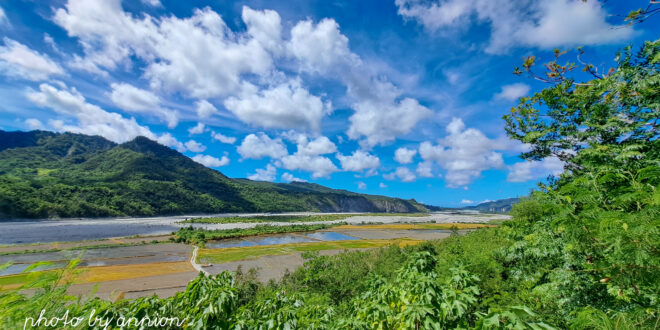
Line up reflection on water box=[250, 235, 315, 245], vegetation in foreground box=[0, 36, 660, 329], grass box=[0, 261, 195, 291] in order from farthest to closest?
reflection on water box=[250, 235, 315, 245] → grass box=[0, 261, 195, 291] → vegetation in foreground box=[0, 36, 660, 329]

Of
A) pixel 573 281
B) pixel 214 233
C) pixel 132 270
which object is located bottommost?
pixel 132 270

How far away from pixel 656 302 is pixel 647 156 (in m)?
2.54

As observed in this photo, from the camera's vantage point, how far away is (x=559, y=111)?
7.81 meters

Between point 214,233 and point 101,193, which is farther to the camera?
point 101,193

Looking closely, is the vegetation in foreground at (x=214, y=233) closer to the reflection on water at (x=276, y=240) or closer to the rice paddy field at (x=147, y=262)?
the rice paddy field at (x=147, y=262)

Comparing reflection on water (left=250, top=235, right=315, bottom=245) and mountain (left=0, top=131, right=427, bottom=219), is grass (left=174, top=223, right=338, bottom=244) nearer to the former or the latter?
reflection on water (left=250, top=235, right=315, bottom=245)

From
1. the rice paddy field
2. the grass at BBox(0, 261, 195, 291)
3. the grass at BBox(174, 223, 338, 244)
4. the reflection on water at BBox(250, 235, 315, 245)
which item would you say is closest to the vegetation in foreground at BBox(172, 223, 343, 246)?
the grass at BBox(174, 223, 338, 244)

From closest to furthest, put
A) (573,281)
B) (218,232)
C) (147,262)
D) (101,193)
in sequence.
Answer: (573,281)
(147,262)
(218,232)
(101,193)

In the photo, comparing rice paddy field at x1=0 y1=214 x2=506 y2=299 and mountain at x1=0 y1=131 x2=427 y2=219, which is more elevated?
mountain at x1=0 y1=131 x2=427 y2=219

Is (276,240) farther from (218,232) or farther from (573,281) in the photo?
(573,281)

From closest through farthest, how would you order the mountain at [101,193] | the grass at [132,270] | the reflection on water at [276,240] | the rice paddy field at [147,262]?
1. the rice paddy field at [147,262]
2. the grass at [132,270]
3. the reflection on water at [276,240]
4. the mountain at [101,193]

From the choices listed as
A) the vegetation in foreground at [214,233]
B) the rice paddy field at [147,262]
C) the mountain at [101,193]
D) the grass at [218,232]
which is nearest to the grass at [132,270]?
the rice paddy field at [147,262]

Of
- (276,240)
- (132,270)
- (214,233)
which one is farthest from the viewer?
(214,233)

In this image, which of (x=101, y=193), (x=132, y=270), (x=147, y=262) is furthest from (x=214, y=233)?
(x=101, y=193)
